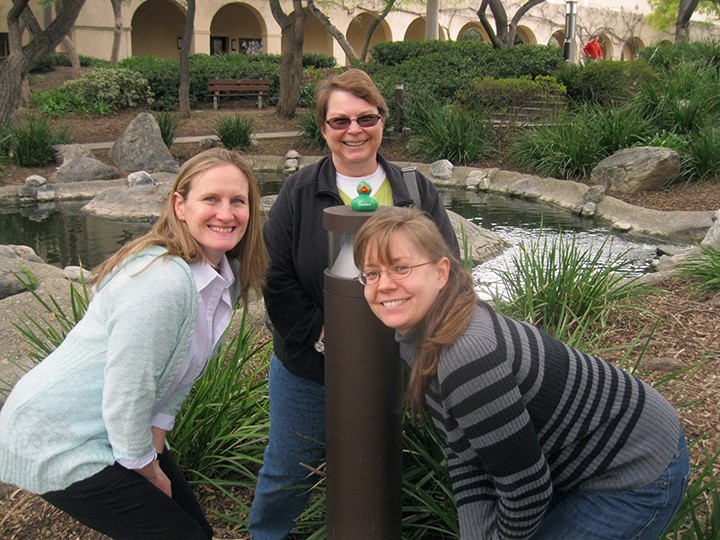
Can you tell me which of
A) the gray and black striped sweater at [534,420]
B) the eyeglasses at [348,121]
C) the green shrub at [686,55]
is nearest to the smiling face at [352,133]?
the eyeglasses at [348,121]

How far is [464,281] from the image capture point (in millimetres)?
1972

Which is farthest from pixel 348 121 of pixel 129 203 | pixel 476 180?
pixel 476 180

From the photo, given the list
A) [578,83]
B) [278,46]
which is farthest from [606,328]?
[278,46]

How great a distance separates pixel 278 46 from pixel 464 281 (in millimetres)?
31813

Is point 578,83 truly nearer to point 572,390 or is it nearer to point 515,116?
point 515,116

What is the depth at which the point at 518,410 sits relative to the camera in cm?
177

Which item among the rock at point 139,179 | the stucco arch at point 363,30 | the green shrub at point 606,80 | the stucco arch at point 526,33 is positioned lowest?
the rock at point 139,179

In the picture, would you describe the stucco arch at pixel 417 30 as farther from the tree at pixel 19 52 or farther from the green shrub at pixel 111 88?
the tree at pixel 19 52

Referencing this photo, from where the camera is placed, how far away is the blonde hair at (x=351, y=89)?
8.67 feet

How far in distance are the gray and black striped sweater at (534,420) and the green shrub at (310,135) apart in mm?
14991

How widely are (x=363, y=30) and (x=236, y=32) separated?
6.82 meters

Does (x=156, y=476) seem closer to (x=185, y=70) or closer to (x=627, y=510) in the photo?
(x=627, y=510)

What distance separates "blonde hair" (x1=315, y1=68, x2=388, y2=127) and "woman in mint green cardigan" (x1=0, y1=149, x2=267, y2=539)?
22.8 inches

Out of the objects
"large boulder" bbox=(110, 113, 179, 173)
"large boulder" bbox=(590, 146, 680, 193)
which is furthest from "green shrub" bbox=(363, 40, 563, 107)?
"large boulder" bbox=(590, 146, 680, 193)
